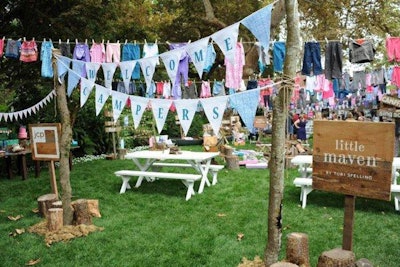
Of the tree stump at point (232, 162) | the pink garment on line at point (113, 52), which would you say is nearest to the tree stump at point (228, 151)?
the tree stump at point (232, 162)

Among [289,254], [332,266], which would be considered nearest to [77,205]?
[289,254]

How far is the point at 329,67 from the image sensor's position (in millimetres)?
6824

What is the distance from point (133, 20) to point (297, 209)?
24.6 feet

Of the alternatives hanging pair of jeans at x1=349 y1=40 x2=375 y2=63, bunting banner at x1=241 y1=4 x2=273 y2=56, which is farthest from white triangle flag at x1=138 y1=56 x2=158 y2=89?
hanging pair of jeans at x1=349 y1=40 x2=375 y2=63

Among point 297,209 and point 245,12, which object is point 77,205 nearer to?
point 297,209

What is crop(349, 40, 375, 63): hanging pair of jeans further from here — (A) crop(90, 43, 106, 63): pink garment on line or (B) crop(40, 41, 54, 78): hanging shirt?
(B) crop(40, 41, 54, 78): hanging shirt

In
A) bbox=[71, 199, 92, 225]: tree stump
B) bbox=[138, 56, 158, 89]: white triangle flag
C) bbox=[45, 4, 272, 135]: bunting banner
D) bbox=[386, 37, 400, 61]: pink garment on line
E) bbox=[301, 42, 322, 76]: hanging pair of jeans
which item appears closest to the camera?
bbox=[45, 4, 272, 135]: bunting banner

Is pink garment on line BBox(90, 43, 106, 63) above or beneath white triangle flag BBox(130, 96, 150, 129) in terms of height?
above

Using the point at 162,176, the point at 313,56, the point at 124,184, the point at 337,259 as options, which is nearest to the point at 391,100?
the point at 313,56

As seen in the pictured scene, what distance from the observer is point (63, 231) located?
519 centimetres

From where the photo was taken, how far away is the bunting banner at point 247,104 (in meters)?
4.07

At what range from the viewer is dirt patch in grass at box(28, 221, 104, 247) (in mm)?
5031

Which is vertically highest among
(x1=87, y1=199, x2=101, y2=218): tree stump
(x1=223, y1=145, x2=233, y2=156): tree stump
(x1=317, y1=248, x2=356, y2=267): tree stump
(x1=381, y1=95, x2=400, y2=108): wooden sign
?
(x1=381, y1=95, x2=400, y2=108): wooden sign

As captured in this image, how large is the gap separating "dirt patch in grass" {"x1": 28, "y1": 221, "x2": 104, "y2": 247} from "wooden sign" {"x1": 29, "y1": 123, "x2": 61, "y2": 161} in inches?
49.4
